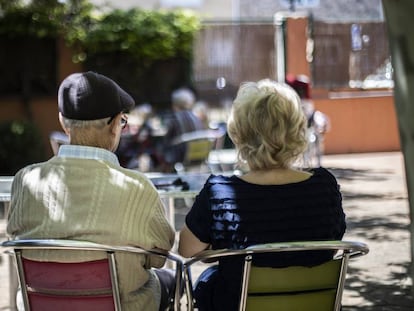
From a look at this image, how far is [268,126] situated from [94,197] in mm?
676

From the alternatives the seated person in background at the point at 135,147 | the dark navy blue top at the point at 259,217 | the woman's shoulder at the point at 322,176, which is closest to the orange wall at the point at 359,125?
the seated person in background at the point at 135,147

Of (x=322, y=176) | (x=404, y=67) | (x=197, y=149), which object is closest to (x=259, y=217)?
(x=322, y=176)

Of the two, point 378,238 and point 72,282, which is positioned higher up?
point 72,282

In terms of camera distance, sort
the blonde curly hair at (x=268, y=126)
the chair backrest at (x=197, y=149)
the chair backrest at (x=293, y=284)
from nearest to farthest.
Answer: the chair backrest at (x=293, y=284) < the blonde curly hair at (x=268, y=126) < the chair backrest at (x=197, y=149)

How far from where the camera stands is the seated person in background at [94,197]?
3.04m

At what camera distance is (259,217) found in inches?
120

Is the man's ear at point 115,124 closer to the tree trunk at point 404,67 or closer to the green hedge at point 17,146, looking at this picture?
the tree trunk at point 404,67

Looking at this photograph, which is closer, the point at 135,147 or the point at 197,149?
the point at 197,149

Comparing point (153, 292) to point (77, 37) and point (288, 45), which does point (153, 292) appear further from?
point (288, 45)

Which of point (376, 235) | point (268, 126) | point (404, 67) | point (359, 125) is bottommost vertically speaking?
point (376, 235)

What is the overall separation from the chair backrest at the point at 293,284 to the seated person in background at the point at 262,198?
0.06 meters

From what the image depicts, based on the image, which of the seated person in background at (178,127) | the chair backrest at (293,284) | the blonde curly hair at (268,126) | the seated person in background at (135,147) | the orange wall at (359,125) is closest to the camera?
the chair backrest at (293,284)

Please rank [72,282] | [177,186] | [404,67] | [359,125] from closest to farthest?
[404,67] → [72,282] → [177,186] → [359,125]

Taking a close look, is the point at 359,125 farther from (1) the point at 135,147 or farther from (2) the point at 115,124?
(2) the point at 115,124
